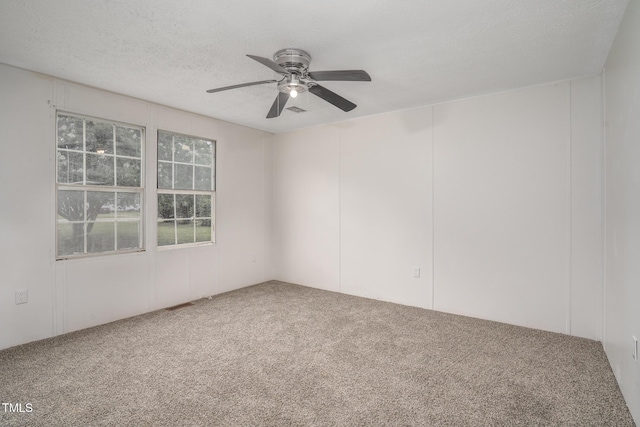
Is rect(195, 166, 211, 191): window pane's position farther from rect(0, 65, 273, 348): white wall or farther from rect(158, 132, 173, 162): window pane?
rect(158, 132, 173, 162): window pane

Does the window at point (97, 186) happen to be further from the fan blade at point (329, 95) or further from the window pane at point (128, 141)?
the fan blade at point (329, 95)

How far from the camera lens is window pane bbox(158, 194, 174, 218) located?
3.97m

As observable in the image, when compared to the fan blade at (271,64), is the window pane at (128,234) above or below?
below

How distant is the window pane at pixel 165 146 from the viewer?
3.96 metres

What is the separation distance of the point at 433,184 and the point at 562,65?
1.63m

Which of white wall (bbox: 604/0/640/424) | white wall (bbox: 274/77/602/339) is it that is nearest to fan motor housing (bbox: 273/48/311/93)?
white wall (bbox: 274/77/602/339)

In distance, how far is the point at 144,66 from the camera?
9.20ft

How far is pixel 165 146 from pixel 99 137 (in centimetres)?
73

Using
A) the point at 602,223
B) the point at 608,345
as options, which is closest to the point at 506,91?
the point at 602,223

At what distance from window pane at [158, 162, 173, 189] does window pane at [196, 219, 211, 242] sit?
0.67 m

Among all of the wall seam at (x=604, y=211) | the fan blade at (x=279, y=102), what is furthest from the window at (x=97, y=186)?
the wall seam at (x=604, y=211)

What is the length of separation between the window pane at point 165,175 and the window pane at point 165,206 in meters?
0.13

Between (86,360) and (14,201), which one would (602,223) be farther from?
(14,201)

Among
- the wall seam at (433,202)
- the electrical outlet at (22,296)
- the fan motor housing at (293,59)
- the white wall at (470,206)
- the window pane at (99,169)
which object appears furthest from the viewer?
the wall seam at (433,202)
